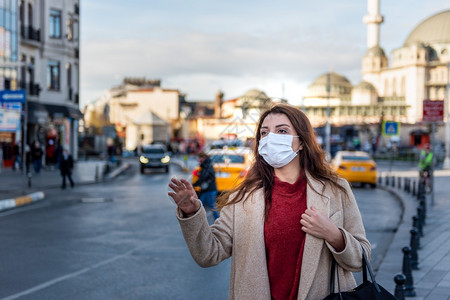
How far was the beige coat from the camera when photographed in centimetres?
308

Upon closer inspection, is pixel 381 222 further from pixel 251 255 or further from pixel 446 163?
pixel 446 163

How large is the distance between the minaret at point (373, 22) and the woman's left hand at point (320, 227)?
118m

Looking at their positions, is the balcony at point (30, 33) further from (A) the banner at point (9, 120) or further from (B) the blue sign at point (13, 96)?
(B) the blue sign at point (13, 96)

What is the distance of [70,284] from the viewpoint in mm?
7906

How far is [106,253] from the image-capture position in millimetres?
10258

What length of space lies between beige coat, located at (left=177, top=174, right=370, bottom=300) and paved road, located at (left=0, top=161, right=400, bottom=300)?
166 inches

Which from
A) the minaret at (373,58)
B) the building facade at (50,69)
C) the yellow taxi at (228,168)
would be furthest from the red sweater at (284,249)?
the minaret at (373,58)

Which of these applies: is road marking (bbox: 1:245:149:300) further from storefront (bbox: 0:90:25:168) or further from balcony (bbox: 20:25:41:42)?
balcony (bbox: 20:25:41:42)

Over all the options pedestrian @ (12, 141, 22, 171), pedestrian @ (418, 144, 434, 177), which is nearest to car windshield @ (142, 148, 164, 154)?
pedestrian @ (12, 141, 22, 171)

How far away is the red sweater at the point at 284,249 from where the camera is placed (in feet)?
10.2

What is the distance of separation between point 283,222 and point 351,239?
1.09 ft

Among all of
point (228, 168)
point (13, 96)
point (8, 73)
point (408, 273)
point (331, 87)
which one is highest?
point (331, 87)

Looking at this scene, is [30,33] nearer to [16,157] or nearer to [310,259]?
[16,157]

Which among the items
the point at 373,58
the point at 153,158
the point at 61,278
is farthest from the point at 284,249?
the point at 373,58
